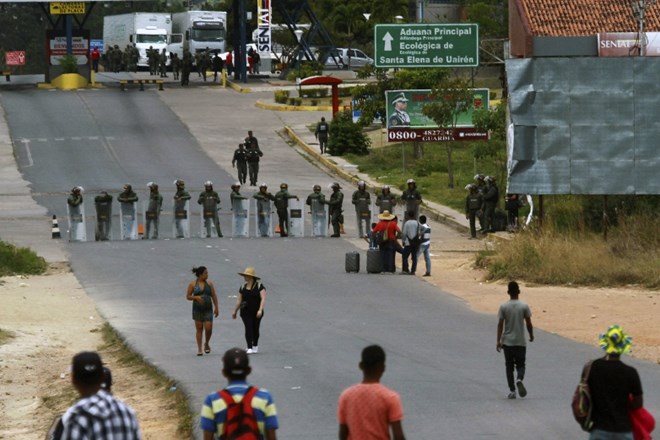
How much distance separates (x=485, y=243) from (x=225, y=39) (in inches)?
1954

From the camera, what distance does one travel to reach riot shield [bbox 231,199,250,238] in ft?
125

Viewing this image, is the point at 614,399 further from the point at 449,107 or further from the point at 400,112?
the point at 400,112

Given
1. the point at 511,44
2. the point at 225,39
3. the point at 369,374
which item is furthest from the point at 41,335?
the point at 225,39

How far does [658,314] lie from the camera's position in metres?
24.6

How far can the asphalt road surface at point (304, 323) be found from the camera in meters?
16.2

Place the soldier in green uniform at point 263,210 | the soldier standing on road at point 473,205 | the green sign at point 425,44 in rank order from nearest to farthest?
the soldier standing on road at point 473,205 → the soldier in green uniform at point 263,210 → the green sign at point 425,44

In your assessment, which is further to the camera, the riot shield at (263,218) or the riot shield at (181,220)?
the riot shield at (263,218)

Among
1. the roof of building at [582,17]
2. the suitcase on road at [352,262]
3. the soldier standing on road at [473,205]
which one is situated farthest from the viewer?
the roof of building at [582,17]

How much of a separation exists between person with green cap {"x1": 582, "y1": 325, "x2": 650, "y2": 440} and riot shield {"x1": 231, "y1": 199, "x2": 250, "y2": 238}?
27.5 meters

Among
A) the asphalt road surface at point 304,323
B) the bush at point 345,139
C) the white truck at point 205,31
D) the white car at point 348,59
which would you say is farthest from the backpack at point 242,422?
the white truck at point 205,31

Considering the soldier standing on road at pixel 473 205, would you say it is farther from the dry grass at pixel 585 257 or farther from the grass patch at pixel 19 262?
the grass patch at pixel 19 262

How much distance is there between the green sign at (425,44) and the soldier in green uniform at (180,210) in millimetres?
12278

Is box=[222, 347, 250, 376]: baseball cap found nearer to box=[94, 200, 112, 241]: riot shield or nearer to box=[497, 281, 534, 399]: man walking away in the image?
box=[497, 281, 534, 399]: man walking away

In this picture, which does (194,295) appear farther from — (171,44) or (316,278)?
(171,44)
